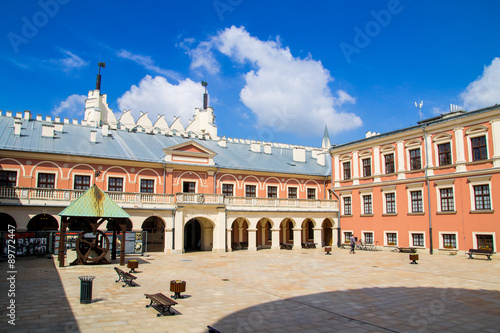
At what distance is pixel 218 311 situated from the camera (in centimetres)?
1104

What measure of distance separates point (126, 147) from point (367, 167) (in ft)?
71.4

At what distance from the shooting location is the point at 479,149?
89.3 ft

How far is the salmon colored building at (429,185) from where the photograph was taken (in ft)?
86.9

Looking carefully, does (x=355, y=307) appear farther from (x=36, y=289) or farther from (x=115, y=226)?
(x=115, y=226)

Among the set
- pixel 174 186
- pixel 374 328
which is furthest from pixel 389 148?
pixel 374 328

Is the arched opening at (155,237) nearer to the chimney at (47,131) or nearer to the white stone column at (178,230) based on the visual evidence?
the white stone column at (178,230)

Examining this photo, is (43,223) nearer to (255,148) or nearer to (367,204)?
(255,148)

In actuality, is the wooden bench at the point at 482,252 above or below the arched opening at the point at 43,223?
below

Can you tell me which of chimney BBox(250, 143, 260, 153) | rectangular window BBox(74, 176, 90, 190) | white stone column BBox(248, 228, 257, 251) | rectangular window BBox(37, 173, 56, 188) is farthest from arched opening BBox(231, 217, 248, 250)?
rectangular window BBox(37, 173, 56, 188)

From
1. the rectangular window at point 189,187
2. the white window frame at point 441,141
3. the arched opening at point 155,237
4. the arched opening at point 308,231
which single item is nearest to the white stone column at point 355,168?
the arched opening at point 308,231

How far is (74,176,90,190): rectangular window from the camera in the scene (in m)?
30.1

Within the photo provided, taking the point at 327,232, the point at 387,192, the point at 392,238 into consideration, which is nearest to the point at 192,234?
the point at 327,232

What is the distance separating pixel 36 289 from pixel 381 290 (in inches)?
494

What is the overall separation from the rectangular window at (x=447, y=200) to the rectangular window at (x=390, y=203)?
4247mm
